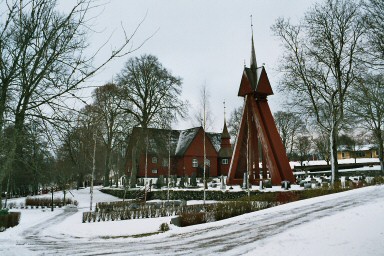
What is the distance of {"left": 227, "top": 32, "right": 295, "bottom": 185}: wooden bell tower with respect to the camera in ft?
86.3

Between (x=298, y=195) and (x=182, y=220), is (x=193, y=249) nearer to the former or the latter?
(x=182, y=220)

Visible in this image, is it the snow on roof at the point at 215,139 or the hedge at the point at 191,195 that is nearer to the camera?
the hedge at the point at 191,195

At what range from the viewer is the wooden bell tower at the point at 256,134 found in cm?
2631

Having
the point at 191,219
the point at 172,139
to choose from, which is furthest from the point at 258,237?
the point at 172,139

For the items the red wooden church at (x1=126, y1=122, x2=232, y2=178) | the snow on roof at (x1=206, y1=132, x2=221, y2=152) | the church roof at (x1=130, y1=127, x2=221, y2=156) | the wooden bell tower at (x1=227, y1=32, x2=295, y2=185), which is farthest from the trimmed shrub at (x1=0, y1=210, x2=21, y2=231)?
the snow on roof at (x1=206, y1=132, x2=221, y2=152)

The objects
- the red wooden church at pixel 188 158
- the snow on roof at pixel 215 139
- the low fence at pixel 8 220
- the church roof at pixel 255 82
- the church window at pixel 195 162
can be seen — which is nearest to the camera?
the low fence at pixel 8 220

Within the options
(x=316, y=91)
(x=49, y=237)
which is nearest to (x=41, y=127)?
(x=49, y=237)

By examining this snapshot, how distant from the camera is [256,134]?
30.4 meters

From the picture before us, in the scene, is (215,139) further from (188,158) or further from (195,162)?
(188,158)

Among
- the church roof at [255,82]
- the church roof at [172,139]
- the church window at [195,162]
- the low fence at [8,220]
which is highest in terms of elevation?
the church roof at [255,82]

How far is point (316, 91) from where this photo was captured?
27.7 metres

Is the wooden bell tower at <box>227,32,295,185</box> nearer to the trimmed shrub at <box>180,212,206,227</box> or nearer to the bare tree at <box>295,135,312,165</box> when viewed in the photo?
the trimmed shrub at <box>180,212,206,227</box>

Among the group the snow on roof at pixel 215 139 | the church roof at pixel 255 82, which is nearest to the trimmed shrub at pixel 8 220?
the church roof at pixel 255 82

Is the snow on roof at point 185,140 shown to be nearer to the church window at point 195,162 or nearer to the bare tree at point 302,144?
the church window at point 195,162
